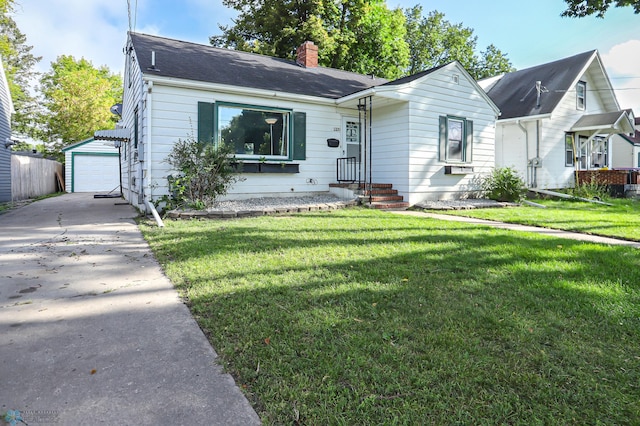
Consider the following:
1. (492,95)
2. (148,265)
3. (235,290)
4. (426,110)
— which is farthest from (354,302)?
(492,95)

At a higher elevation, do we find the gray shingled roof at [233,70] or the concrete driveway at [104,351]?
the gray shingled roof at [233,70]

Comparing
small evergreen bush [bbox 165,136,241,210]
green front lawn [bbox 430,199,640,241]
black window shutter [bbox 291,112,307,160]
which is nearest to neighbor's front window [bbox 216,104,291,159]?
black window shutter [bbox 291,112,307,160]

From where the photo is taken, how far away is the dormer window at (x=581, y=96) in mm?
14273

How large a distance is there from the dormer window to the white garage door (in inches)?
862

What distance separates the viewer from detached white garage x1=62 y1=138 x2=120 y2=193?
19547 mm

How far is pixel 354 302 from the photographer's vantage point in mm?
2658

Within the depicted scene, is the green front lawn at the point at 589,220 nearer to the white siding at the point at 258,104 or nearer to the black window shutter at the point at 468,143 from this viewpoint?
the black window shutter at the point at 468,143

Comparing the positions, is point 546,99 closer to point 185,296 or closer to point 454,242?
point 454,242

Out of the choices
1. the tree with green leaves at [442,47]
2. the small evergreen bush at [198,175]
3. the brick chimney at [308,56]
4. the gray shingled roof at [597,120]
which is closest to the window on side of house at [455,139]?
the brick chimney at [308,56]

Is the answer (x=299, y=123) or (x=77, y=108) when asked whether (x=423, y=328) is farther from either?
(x=77, y=108)

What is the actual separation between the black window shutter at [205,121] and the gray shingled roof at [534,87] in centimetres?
1076

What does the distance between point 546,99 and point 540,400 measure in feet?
46.9

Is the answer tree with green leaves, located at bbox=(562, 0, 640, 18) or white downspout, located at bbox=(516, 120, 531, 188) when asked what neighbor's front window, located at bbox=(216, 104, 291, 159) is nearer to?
tree with green leaves, located at bbox=(562, 0, 640, 18)

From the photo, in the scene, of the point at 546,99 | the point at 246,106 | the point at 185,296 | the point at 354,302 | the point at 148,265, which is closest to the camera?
the point at 354,302
